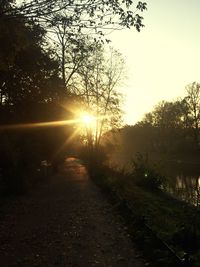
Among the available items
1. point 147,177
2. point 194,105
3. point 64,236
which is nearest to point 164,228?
point 64,236

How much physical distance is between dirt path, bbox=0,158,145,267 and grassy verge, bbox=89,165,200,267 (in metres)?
0.40

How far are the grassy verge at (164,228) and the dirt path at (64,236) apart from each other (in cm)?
40

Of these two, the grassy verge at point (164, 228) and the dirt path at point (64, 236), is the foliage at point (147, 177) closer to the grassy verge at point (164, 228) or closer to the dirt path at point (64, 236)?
the grassy verge at point (164, 228)

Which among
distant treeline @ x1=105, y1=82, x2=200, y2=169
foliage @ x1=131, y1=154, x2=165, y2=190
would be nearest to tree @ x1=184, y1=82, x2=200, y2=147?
distant treeline @ x1=105, y1=82, x2=200, y2=169

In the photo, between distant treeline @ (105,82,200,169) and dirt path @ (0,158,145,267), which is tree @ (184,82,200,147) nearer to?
distant treeline @ (105,82,200,169)

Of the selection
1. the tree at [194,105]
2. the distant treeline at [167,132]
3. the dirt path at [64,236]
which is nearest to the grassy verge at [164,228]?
the dirt path at [64,236]

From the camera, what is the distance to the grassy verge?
8.77 metres

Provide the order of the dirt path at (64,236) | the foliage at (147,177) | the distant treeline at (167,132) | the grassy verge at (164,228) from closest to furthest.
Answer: the grassy verge at (164,228) < the dirt path at (64,236) < the foliage at (147,177) < the distant treeline at (167,132)

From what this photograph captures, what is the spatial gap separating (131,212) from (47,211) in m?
3.75

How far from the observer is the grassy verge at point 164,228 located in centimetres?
877

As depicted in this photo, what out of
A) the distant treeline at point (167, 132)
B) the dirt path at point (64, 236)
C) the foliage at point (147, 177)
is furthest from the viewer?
the distant treeline at point (167, 132)

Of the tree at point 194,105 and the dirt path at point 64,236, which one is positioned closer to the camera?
the dirt path at point 64,236

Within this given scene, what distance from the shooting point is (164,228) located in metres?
12.4

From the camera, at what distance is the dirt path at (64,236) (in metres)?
9.66
